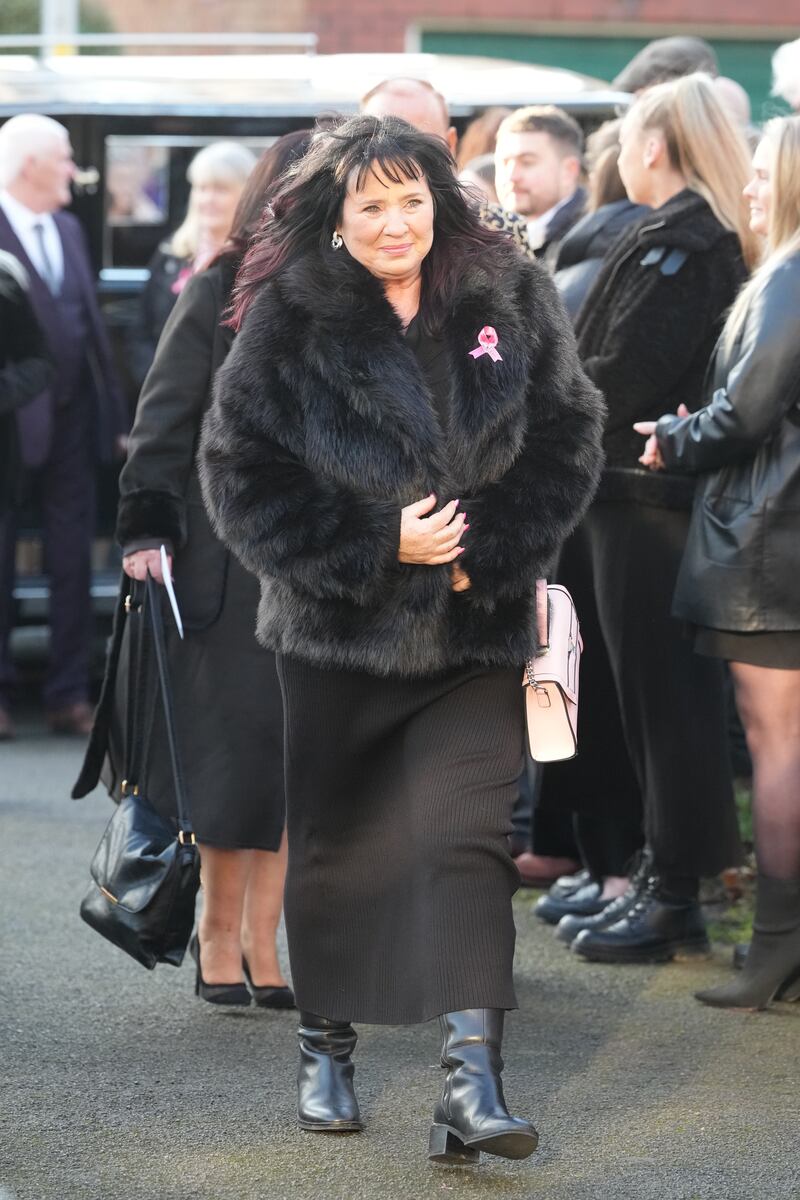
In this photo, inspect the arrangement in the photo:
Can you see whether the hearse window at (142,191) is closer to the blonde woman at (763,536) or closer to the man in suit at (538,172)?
the man in suit at (538,172)

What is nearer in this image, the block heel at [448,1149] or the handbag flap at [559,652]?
the block heel at [448,1149]

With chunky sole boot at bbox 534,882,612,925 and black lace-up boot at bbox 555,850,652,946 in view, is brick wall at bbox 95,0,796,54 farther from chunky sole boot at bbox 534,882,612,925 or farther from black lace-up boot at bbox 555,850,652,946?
black lace-up boot at bbox 555,850,652,946

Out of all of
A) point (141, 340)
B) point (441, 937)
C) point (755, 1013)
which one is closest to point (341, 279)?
point (441, 937)

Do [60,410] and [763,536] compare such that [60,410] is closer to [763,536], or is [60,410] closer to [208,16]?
[763,536]

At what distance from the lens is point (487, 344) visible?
3.99 metres

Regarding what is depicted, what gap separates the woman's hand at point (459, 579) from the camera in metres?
3.92

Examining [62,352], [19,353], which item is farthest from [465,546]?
[62,352]

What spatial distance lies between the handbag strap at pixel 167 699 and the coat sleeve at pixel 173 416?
0.14 metres

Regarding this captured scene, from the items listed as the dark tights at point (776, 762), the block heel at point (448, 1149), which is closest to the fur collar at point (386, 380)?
the block heel at point (448, 1149)

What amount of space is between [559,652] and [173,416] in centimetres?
136

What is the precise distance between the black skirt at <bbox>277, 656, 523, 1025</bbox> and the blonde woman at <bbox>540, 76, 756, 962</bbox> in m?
1.55

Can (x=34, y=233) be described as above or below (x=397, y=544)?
above

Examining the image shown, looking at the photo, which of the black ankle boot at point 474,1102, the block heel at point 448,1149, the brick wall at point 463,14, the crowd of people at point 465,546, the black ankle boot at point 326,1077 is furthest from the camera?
the brick wall at point 463,14

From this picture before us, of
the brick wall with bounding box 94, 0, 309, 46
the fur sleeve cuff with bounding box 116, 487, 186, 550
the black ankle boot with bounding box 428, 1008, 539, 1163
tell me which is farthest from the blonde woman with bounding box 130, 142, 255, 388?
the brick wall with bounding box 94, 0, 309, 46
